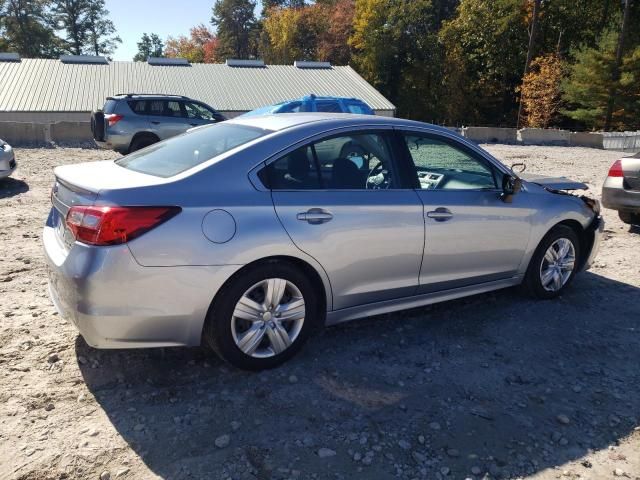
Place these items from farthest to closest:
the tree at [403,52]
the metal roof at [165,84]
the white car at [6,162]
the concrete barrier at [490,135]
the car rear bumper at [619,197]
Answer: the tree at [403,52], the metal roof at [165,84], the concrete barrier at [490,135], the white car at [6,162], the car rear bumper at [619,197]

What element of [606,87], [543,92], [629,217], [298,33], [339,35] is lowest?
[629,217]

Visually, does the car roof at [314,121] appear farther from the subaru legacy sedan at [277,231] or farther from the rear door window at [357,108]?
the rear door window at [357,108]

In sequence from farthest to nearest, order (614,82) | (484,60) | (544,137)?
(484,60) → (614,82) → (544,137)

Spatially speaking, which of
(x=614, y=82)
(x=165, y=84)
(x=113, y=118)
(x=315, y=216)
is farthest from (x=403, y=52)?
(x=315, y=216)

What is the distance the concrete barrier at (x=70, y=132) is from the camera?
59.2ft

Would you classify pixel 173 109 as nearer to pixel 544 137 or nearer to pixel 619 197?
pixel 619 197

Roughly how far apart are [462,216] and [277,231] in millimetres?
1551

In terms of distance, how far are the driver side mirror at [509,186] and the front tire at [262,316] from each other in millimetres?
1768

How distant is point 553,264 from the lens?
4.87 m

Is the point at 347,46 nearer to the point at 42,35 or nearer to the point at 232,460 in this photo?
the point at 42,35

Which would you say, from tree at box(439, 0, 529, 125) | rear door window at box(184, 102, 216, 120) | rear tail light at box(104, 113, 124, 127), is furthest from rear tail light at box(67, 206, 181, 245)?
tree at box(439, 0, 529, 125)

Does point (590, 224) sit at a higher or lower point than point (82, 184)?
lower

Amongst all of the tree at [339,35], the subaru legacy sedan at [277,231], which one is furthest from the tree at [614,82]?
the subaru legacy sedan at [277,231]

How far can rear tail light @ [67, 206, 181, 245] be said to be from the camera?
2938mm
